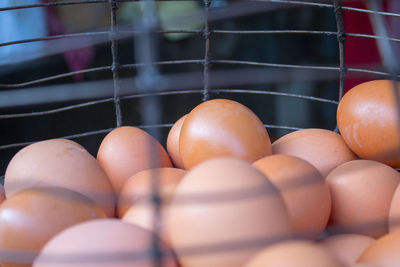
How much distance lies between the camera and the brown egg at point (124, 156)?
581 millimetres

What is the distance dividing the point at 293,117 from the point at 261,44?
0.73ft

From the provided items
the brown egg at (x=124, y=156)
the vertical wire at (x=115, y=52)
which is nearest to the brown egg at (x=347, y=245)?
the brown egg at (x=124, y=156)

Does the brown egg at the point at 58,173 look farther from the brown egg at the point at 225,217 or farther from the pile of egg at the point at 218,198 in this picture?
the brown egg at the point at 225,217

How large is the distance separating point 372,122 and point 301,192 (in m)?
0.20

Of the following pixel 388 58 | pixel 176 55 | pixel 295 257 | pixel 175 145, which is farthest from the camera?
pixel 176 55

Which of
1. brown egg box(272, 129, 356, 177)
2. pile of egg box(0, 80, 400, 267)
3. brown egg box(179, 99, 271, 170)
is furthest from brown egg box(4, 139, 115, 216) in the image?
brown egg box(272, 129, 356, 177)

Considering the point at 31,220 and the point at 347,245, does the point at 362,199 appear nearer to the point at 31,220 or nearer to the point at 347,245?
the point at 347,245

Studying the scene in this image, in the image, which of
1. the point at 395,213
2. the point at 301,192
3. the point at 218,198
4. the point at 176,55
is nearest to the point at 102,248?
the point at 218,198

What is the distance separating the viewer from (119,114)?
0.73 metres

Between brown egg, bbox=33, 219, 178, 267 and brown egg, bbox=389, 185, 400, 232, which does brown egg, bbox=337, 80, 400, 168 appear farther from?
brown egg, bbox=33, 219, 178, 267

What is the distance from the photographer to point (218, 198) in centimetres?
34

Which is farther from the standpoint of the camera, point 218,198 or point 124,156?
point 124,156

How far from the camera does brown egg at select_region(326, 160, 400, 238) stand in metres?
0.49

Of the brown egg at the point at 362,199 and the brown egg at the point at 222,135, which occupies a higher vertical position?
the brown egg at the point at 222,135
